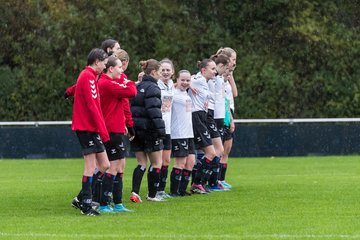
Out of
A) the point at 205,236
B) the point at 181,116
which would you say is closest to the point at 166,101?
the point at 181,116

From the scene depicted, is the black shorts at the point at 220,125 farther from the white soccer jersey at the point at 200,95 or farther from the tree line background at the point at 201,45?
the tree line background at the point at 201,45

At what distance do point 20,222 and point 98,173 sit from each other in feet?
5.76

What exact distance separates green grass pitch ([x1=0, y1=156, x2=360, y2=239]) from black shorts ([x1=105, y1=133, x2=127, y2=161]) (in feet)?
2.34

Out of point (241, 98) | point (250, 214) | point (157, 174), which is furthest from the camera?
point (241, 98)

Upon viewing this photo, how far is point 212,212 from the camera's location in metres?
13.3

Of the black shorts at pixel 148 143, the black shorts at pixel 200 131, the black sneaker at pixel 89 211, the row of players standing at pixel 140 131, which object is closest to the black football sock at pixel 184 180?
the row of players standing at pixel 140 131

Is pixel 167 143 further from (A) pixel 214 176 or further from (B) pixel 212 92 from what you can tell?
(B) pixel 212 92

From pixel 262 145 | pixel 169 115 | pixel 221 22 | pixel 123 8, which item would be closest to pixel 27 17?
pixel 123 8

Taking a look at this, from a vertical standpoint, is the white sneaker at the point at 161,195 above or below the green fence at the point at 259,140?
above

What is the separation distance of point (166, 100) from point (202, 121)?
50.0 inches

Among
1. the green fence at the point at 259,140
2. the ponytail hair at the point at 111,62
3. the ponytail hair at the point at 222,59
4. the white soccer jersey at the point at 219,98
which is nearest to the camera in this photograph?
the ponytail hair at the point at 111,62

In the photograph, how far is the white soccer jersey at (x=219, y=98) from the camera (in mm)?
17531

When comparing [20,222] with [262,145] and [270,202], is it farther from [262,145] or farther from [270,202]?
[262,145]

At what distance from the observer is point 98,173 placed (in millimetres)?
13805
